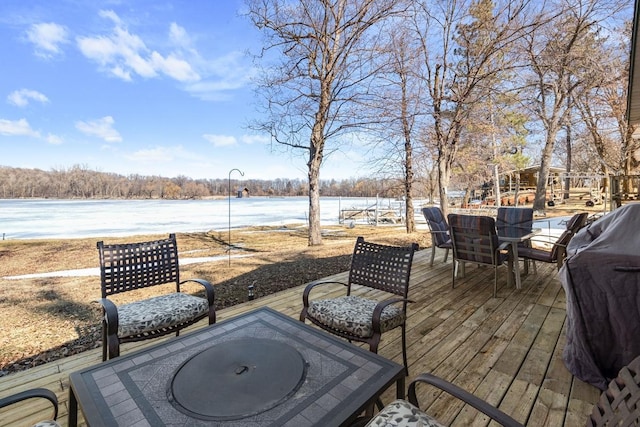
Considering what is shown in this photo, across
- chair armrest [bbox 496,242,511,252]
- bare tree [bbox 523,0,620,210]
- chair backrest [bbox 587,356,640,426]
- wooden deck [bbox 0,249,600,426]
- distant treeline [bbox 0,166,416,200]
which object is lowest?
wooden deck [bbox 0,249,600,426]

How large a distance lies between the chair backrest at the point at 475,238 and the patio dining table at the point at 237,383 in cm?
280

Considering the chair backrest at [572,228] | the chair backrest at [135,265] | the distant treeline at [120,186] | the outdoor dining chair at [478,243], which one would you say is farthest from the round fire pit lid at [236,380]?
the distant treeline at [120,186]

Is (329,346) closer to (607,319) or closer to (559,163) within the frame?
Result: (607,319)

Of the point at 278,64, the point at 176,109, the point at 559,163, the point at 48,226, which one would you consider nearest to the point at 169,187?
the point at 176,109

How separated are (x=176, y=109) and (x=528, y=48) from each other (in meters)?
20.6

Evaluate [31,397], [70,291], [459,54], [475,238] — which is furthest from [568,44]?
[70,291]

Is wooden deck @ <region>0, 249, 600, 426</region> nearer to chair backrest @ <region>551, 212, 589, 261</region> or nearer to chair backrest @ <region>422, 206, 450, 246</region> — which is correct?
chair backrest @ <region>551, 212, 589, 261</region>

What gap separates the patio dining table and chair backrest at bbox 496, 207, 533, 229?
14.7 ft

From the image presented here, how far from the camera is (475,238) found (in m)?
3.74

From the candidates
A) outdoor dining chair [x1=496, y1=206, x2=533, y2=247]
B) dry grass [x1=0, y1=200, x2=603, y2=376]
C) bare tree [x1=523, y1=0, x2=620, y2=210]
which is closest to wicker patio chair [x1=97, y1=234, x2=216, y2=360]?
dry grass [x1=0, y1=200, x2=603, y2=376]

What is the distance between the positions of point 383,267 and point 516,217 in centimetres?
362

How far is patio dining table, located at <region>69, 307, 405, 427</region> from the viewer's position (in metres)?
1.07

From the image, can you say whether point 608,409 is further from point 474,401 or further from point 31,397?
point 31,397

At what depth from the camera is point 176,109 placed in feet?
68.9
